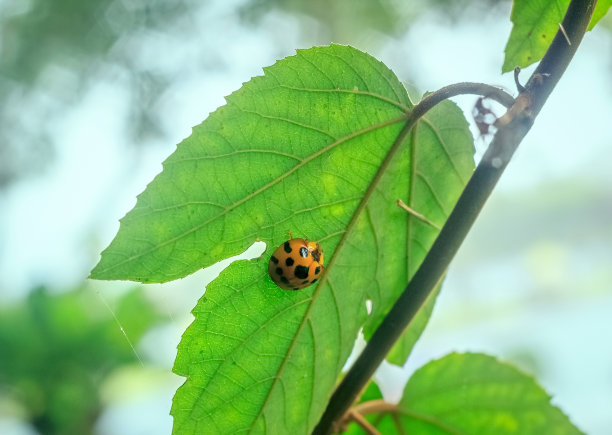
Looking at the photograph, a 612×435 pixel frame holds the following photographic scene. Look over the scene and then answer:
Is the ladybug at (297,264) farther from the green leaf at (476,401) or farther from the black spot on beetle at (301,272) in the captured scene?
the green leaf at (476,401)

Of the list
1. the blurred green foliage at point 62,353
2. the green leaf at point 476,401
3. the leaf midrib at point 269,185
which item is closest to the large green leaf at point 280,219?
the leaf midrib at point 269,185

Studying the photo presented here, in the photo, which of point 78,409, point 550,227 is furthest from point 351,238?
point 550,227

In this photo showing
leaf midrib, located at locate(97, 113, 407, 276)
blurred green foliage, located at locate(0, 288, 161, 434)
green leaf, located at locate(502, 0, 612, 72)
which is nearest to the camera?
leaf midrib, located at locate(97, 113, 407, 276)

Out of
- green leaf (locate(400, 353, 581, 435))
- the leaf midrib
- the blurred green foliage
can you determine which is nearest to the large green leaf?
the leaf midrib

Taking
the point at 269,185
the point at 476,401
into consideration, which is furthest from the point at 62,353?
the point at 269,185

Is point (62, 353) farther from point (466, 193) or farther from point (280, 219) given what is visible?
point (466, 193)

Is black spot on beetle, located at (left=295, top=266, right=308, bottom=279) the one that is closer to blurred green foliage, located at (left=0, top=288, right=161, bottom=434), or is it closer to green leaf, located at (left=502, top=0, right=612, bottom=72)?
green leaf, located at (left=502, top=0, right=612, bottom=72)

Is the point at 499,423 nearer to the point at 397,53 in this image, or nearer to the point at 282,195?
the point at 282,195
